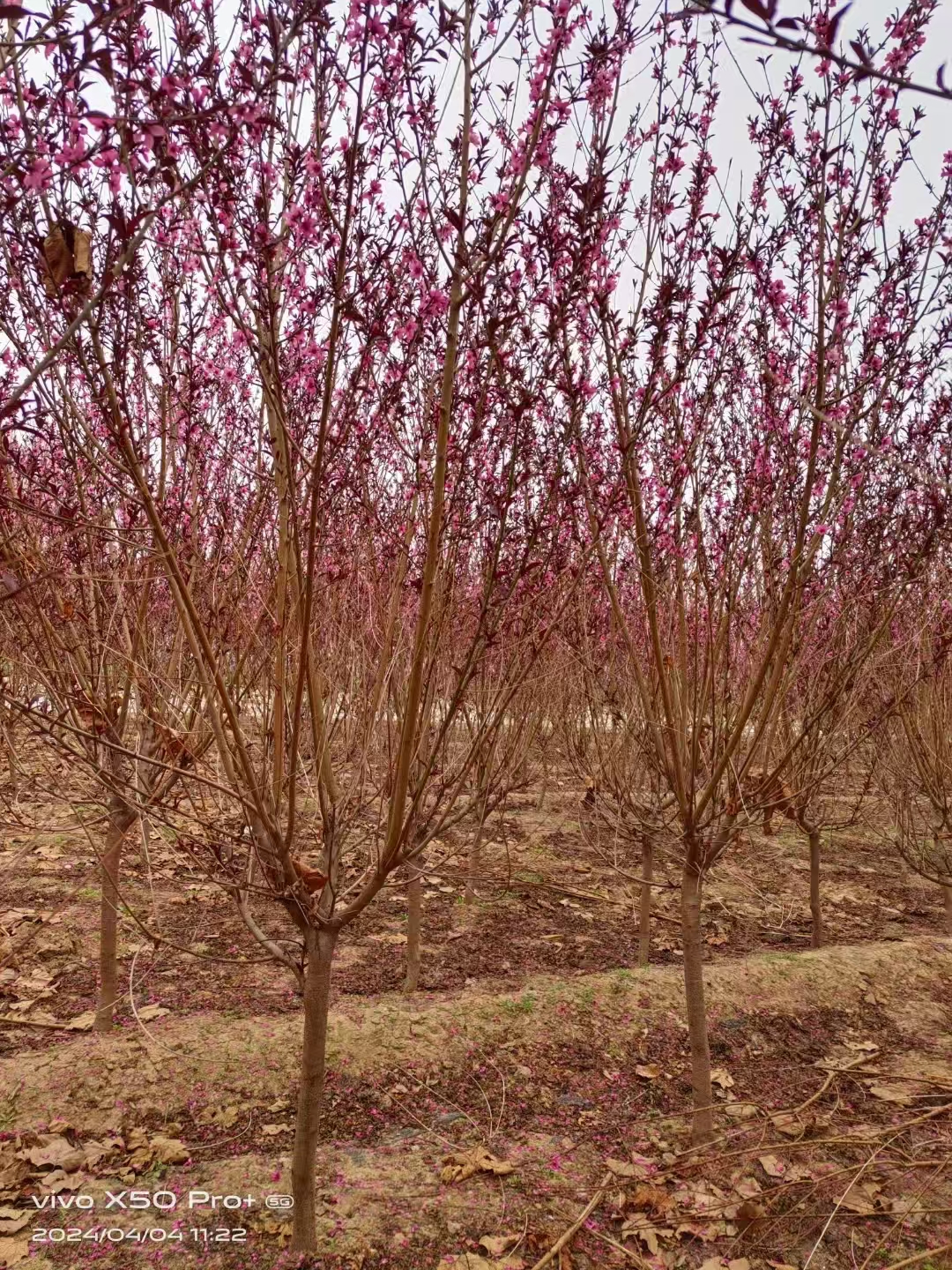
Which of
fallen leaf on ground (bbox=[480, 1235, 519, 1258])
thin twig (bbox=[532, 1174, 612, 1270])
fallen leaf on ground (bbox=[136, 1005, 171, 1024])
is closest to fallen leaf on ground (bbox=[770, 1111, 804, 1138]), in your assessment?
thin twig (bbox=[532, 1174, 612, 1270])

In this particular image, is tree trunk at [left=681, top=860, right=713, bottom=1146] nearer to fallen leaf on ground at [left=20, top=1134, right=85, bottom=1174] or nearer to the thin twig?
the thin twig

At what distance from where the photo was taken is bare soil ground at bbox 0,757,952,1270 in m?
2.96

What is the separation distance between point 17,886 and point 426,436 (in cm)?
537

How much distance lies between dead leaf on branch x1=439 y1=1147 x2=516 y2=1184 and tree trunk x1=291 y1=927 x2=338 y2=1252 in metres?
0.81

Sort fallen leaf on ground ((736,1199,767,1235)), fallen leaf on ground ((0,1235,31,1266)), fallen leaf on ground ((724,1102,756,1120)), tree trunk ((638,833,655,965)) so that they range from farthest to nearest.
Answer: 1. tree trunk ((638,833,655,965))
2. fallen leaf on ground ((724,1102,756,1120))
3. fallen leaf on ground ((736,1199,767,1235))
4. fallen leaf on ground ((0,1235,31,1266))

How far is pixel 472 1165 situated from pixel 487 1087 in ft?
2.28

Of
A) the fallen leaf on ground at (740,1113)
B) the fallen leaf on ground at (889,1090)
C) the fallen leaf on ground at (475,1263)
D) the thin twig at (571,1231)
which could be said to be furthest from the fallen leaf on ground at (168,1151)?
the fallen leaf on ground at (889,1090)

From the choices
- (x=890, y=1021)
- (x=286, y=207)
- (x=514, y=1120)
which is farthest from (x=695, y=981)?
(x=286, y=207)

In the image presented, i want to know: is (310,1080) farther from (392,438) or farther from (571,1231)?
(392,438)

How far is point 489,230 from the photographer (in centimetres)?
180

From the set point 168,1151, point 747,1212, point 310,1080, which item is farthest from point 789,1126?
point 168,1151

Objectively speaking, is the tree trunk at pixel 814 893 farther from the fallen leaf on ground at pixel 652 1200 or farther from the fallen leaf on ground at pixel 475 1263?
the fallen leaf on ground at pixel 475 1263

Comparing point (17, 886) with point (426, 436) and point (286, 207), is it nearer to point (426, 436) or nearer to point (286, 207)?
point (426, 436)

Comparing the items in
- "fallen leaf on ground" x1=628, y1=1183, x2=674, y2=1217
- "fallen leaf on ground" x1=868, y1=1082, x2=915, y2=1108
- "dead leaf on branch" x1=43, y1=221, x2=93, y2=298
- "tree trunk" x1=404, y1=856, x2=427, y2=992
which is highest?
"dead leaf on branch" x1=43, y1=221, x2=93, y2=298
